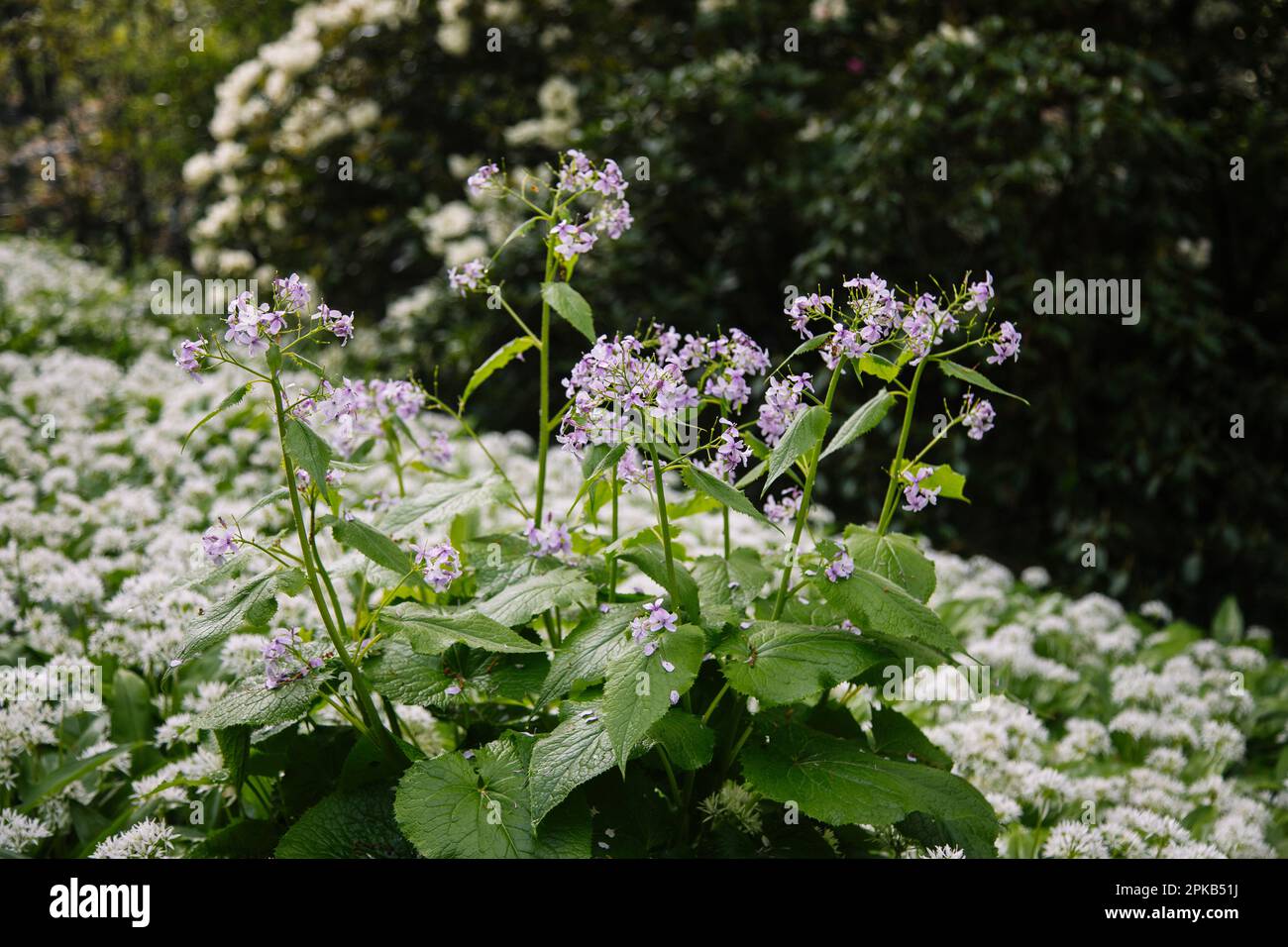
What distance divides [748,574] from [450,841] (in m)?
0.66

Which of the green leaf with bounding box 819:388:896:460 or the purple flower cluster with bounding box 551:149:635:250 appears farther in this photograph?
the purple flower cluster with bounding box 551:149:635:250

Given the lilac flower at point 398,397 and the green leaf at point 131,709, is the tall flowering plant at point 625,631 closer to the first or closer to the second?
the lilac flower at point 398,397

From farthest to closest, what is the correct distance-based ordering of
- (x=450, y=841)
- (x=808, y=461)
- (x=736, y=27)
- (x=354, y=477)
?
→ (x=736, y=27), (x=354, y=477), (x=808, y=461), (x=450, y=841)

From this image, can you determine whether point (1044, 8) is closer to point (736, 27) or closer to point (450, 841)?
point (736, 27)

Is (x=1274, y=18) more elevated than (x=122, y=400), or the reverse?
(x=1274, y=18)

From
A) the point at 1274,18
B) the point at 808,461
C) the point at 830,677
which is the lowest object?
the point at 830,677

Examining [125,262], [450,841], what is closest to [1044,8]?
[450,841]

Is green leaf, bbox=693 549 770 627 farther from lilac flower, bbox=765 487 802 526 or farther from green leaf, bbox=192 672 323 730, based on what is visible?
green leaf, bbox=192 672 323 730

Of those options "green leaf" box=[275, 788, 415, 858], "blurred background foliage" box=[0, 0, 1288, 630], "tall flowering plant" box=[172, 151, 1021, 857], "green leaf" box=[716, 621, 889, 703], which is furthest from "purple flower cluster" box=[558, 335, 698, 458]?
"blurred background foliage" box=[0, 0, 1288, 630]

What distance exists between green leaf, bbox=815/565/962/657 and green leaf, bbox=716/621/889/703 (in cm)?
5

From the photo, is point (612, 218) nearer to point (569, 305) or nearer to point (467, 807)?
point (569, 305)

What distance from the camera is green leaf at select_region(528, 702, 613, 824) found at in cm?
144
